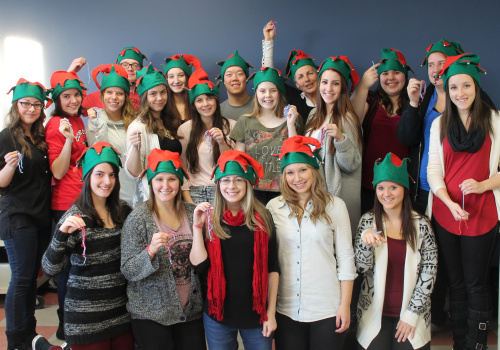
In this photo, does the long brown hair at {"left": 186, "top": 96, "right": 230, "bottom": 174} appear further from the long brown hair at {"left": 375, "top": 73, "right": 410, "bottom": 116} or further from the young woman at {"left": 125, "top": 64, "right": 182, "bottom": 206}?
the long brown hair at {"left": 375, "top": 73, "right": 410, "bottom": 116}

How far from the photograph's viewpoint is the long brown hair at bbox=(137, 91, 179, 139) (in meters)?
2.68

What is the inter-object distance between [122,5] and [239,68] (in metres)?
1.34

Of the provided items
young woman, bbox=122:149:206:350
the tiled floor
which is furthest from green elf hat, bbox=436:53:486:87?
the tiled floor

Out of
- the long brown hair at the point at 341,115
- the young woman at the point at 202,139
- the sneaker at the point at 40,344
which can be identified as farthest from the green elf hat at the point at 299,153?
the sneaker at the point at 40,344

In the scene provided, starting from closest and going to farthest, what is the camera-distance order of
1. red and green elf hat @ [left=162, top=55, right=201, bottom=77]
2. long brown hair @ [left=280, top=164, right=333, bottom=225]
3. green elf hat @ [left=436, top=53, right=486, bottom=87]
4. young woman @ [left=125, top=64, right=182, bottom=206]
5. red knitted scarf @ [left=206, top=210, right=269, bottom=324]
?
1. red knitted scarf @ [left=206, top=210, right=269, bottom=324]
2. long brown hair @ [left=280, top=164, right=333, bottom=225]
3. green elf hat @ [left=436, top=53, right=486, bottom=87]
4. young woman @ [left=125, top=64, right=182, bottom=206]
5. red and green elf hat @ [left=162, top=55, right=201, bottom=77]

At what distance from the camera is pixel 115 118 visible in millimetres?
2820

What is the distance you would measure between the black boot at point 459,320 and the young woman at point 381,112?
78 centimetres

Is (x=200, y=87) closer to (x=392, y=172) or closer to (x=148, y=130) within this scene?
(x=148, y=130)

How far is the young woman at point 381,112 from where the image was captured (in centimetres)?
279

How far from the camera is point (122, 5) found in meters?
3.70

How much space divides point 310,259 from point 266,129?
35.4 inches

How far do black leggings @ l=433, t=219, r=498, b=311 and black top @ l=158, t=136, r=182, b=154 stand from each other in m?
1.57

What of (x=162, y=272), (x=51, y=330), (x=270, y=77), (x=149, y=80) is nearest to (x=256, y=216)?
(x=162, y=272)

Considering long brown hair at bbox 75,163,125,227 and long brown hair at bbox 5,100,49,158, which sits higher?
long brown hair at bbox 5,100,49,158
